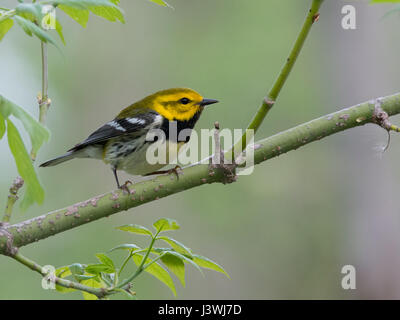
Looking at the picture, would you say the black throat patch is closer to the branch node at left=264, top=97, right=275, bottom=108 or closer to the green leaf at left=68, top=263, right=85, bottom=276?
the branch node at left=264, top=97, right=275, bottom=108

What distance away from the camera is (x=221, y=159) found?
6.88 ft

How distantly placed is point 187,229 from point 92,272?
831 centimetres

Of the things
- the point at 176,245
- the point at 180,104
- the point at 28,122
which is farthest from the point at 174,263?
the point at 180,104

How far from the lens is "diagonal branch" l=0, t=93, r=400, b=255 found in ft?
6.79

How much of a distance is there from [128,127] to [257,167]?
586 cm

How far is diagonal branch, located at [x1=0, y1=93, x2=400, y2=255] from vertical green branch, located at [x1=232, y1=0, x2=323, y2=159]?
0.41 feet

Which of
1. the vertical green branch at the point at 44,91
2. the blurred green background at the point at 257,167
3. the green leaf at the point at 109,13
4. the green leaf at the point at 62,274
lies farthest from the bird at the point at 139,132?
the blurred green background at the point at 257,167

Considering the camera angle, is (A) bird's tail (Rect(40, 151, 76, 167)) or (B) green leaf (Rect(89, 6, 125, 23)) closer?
(B) green leaf (Rect(89, 6, 125, 23))

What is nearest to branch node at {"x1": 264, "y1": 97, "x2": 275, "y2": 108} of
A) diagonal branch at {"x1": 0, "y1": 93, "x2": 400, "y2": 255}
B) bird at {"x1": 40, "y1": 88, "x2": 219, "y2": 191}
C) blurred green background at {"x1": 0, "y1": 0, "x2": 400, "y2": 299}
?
diagonal branch at {"x1": 0, "y1": 93, "x2": 400, "y2": 255}

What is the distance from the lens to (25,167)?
1.36 m

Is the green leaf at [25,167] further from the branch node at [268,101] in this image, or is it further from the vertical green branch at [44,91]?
the branch node at [268,101]

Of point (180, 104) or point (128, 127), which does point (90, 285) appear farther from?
point (180, 104)

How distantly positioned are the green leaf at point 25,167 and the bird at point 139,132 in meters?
1.93

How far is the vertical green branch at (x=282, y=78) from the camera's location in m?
→ 1.69
